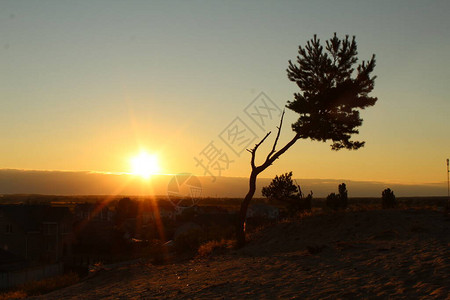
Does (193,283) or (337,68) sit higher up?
(337,68)

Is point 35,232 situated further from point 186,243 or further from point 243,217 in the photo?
point 243,217

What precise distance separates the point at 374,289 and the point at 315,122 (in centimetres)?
1369

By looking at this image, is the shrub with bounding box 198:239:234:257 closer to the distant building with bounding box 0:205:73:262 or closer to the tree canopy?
the tree canopy

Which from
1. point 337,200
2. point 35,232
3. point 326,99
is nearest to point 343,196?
point 337,200

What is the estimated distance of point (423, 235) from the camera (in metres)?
16.2

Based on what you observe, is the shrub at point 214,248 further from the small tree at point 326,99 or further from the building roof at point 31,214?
the building roof at point 31,214

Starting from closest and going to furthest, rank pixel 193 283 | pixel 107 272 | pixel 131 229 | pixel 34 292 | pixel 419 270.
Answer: pixel 419 270
pixel 193 283
pixel 107 272
pixel 34 292
pixel 131 229

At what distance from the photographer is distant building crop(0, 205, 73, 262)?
143 ft

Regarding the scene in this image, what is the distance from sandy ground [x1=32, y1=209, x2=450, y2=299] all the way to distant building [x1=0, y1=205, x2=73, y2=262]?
92.8 feet

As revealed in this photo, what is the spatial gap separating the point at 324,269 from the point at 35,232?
129 feet

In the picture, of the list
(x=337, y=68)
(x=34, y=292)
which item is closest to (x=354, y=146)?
(x=337, y=68)

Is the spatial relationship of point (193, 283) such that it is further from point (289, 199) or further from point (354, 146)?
point (289, 199)

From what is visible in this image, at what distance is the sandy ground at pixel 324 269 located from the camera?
9891mm

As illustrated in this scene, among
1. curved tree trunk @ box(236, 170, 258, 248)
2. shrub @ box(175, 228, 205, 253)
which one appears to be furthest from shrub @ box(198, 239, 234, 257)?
shrub @ box(175, 228, 205, 253)
